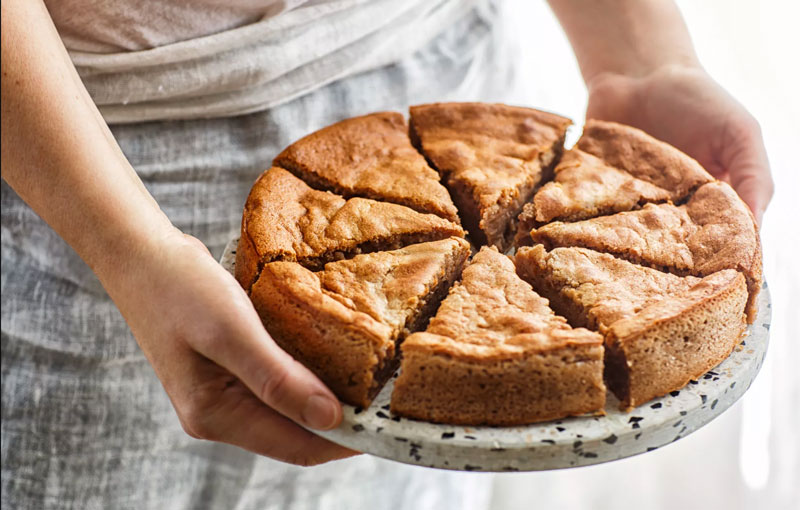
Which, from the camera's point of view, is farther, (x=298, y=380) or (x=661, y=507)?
(x=661, y=507)

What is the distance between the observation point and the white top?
7.07ft

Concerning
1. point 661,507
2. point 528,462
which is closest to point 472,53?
point 528,462

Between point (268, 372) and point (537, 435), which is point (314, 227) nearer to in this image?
point (268, 372)

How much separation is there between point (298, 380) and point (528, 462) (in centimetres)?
48

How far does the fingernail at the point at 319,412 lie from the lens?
1.46m

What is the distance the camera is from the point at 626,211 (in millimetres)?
2051

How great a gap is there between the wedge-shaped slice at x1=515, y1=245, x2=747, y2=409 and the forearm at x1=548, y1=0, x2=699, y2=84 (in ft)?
3.83

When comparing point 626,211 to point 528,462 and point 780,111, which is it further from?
point 780,111

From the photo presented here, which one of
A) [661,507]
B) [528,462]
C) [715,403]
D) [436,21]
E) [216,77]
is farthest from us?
[661,507]

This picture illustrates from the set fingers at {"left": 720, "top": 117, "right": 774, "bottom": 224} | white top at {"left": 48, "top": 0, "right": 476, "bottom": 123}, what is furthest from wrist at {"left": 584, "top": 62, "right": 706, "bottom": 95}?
white top at {"left": 48, "top": 0, "right": 476, "bottom": 123}

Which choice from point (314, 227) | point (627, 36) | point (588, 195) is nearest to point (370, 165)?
point (314, 227)

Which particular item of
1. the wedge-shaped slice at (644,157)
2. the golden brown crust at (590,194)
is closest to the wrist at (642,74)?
the wedge-shaped slice at (644,157)

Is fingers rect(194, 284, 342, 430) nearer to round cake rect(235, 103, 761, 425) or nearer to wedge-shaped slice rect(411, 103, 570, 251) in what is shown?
round cake rect(235, 103, 761, 425)

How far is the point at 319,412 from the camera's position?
1465 millimetres
